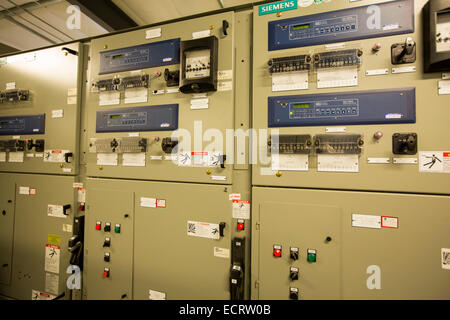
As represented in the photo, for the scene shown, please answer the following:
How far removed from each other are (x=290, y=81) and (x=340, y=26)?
0.39 metres

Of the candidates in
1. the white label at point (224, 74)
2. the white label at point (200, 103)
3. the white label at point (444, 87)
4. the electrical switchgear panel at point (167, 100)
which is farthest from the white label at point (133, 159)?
the white label at point (444, 87)

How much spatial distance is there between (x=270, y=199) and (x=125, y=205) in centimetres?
107

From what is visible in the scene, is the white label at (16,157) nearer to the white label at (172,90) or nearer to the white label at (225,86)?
the white label at (172,90)

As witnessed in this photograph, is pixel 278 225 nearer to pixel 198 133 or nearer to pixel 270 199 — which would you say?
pixel 270 199

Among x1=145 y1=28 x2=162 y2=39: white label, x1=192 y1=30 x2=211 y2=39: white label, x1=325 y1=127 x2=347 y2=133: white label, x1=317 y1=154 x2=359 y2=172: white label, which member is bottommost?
x1=317 y1=154 x2=359 y2=172: white label

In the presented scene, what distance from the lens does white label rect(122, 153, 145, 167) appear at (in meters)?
1.37

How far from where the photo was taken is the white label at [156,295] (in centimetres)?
129

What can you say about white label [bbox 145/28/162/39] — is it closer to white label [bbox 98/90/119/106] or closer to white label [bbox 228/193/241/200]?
white label [bbox 98/90/119/106]

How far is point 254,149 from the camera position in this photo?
1.16m

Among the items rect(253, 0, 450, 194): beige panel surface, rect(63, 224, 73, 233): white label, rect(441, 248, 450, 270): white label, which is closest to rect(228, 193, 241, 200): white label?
rect(253, 0, 450, 194): beige panel surface

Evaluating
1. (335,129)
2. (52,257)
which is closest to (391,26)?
(335,129)

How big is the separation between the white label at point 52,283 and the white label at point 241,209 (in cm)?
164

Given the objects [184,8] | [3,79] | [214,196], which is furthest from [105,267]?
[184,8]

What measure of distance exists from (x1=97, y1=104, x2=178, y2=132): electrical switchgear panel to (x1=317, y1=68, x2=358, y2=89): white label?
0.94 meters
